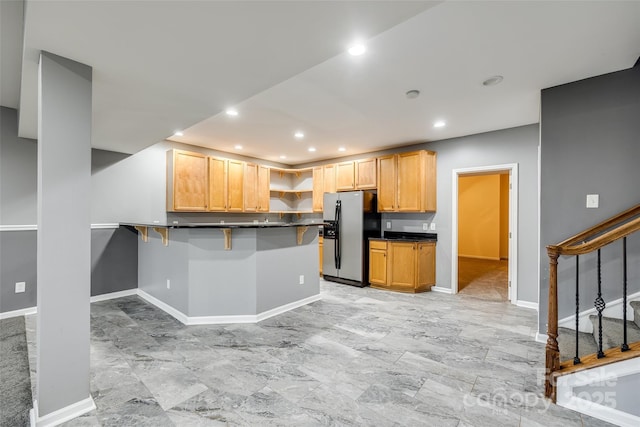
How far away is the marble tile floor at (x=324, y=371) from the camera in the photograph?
6.04 ft

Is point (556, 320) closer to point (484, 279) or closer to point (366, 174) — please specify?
point (366, 174)

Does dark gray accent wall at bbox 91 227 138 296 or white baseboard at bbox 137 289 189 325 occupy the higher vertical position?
dark gray accent wall at bbox 91 227 138 296

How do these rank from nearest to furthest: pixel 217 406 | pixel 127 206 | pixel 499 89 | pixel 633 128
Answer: pixel 217 406, pixel 633 128, pixel 499 89, pixel 127 206

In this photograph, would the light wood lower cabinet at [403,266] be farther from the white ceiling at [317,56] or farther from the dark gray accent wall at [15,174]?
the dark gray accent wall at [15,174]

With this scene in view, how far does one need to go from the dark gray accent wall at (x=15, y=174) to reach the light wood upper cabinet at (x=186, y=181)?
1678 millimetres

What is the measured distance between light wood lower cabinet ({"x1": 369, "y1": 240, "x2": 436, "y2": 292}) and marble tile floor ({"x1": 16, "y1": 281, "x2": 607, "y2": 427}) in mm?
1047

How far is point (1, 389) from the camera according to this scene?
209 centimetres

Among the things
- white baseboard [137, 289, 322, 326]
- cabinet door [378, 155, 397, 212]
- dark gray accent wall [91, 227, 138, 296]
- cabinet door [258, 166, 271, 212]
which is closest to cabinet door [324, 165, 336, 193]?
cabinet door [378, 155, 397, 212]

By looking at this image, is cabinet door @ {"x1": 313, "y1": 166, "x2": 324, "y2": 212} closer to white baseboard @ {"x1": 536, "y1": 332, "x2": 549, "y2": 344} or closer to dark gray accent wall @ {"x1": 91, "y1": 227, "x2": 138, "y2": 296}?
dark gray accent wall @ {"x1": 91, "y1": 227, "x2": 138, "y2": 296}

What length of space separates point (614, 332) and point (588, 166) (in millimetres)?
1503

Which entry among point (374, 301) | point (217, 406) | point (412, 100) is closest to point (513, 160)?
point (412, 100)

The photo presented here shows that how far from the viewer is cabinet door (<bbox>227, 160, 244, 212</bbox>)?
5535mm

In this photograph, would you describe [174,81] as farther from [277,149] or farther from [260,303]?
[277,149]

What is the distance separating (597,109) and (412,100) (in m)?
1.71
